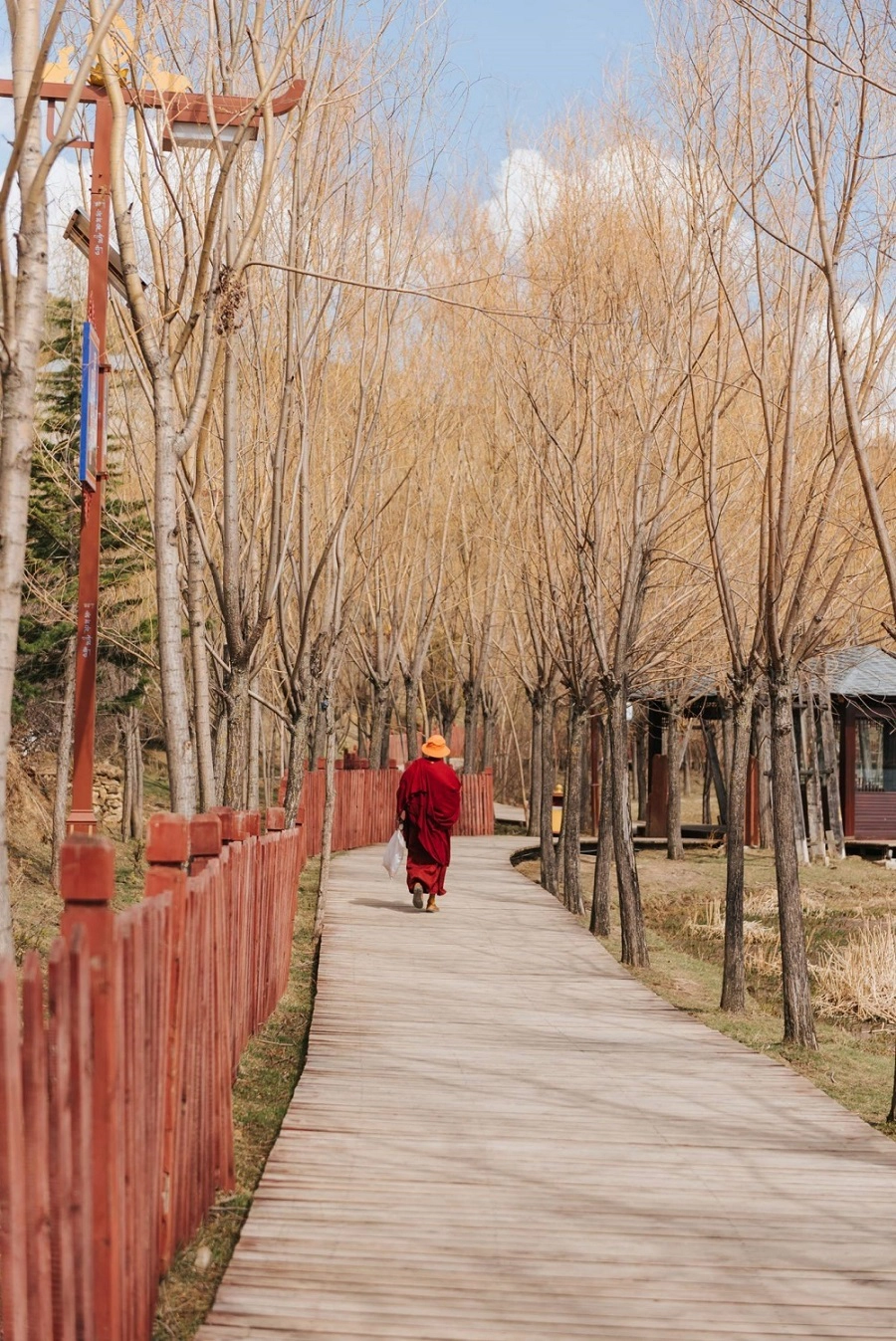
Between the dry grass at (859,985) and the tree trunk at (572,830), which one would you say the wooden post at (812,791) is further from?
the dry grass at (859,985)

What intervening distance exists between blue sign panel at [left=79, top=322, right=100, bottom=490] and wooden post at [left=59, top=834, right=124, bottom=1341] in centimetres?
464

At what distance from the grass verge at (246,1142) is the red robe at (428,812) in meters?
2.26

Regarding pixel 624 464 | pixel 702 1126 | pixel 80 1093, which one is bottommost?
pixel 702 1126

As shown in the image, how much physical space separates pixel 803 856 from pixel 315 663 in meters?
12.1

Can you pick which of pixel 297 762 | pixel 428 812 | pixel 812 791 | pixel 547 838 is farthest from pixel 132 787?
pixel 428 812

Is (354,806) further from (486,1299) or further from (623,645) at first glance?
(486,1299)

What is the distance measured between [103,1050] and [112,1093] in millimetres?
103

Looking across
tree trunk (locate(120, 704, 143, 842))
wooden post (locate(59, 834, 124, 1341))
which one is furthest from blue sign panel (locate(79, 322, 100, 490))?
tree trunk (locate(120, 704, 143, 842))

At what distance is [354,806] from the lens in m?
22.6

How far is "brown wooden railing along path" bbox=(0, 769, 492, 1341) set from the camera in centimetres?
265

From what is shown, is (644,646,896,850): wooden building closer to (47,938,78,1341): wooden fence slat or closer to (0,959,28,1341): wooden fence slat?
(47,938,78,1341): wooden fence slat

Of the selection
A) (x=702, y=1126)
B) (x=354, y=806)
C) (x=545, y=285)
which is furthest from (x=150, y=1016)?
(x=354, y=806)

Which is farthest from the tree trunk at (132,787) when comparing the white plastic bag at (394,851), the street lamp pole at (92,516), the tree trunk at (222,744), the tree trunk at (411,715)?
the street lamp pole at (92,516)

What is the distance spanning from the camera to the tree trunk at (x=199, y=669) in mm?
9336
